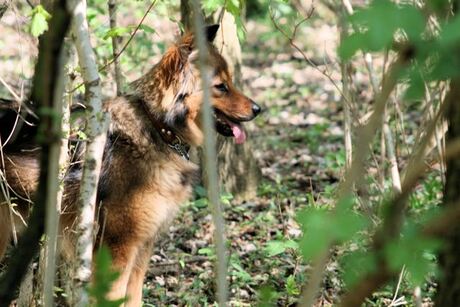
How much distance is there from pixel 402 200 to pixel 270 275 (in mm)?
4523

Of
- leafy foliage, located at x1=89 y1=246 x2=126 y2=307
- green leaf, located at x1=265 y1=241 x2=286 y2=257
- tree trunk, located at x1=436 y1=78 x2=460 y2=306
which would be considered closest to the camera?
leafy foliage, located at x1=89 y1=246 x2=126 y2=307

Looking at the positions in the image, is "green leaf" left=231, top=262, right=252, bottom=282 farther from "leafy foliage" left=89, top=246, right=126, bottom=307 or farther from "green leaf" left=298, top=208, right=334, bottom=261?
"green leaf" left=298, top=208, right=334, bottom=261

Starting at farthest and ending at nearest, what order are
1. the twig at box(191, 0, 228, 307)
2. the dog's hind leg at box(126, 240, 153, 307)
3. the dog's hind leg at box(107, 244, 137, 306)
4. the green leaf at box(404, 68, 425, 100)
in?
the dog's hind leg at box(126, 240, 153, 307) → the dog's hind leg at box(107, 244, 137, 306) → the twig at box(191, 0, 228, 307) → the green leaf at box(404, 68, 425, 100)

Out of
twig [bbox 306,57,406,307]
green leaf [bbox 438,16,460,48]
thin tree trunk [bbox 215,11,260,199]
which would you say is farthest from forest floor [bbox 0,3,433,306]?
green leaf [bbox 438,16,460,48]

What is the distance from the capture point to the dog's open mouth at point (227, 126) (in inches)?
248

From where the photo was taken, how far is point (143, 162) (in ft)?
19.5

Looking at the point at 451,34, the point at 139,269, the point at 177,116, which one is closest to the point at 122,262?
the point at 139,269

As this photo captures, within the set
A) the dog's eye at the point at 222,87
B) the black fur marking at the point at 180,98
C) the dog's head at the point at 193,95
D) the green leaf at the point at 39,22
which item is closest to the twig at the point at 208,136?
the green leaf at the point at 39,22

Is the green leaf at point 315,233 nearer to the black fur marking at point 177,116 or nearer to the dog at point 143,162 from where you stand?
the dog at point 143,162

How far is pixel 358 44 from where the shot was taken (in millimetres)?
1964

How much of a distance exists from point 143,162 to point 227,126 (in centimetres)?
81

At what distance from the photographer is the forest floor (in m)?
6.09

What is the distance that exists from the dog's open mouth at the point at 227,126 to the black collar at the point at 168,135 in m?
0.34

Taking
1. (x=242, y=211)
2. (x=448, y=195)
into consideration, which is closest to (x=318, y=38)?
(x=242, y=211)
